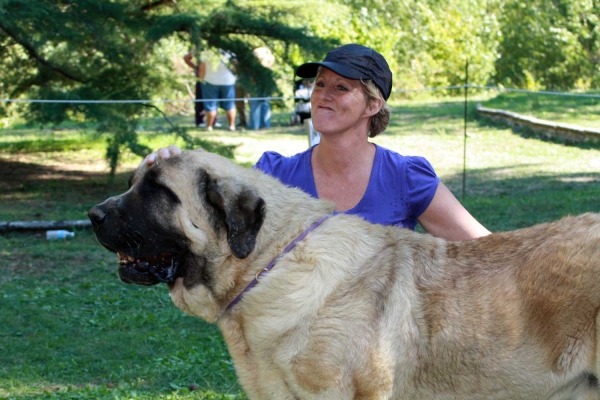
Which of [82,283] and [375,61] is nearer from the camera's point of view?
[375,61]

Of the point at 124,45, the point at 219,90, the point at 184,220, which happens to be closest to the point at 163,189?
the point at 184,220

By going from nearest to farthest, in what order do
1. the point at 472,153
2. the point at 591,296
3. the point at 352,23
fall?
1. the point at 591,296
2. the point at 472,153
3. the point at 352,23

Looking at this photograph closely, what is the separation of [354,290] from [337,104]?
1.28m

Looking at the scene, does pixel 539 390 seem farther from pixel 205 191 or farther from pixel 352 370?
pixel 205 191

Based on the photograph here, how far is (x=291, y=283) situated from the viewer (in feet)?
10.6

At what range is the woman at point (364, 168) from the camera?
409 centimetres

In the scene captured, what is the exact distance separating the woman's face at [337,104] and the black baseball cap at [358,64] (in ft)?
0.27

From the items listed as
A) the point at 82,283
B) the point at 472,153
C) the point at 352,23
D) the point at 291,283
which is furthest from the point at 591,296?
the point at 352,23

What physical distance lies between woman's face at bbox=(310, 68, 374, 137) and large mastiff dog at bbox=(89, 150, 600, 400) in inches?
30.2

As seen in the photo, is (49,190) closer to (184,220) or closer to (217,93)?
(217,93)

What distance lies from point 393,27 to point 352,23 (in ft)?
10.3

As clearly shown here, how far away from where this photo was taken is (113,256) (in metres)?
8.35

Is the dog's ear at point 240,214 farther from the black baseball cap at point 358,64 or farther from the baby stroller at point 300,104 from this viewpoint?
the baby stroller at point 300,104

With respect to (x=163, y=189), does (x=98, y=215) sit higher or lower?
lower
